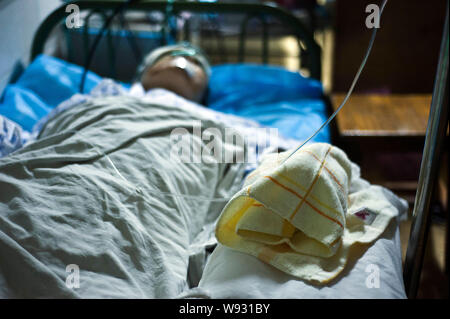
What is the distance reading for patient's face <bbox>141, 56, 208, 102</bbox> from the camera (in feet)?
5.18

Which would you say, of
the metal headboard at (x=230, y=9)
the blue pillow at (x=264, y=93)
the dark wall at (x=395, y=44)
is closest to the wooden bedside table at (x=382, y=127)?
the blue pillow at (x=264, y=93)

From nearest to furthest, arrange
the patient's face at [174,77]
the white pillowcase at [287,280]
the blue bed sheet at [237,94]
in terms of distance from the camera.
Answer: the white pillowcase at [287,280], the blue bed sheet at [237,94], the patient's face at [174,77]

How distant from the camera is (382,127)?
4.95 ft

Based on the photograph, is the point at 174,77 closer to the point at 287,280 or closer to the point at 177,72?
the point at 177,72

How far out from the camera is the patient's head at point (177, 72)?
1.58 meters

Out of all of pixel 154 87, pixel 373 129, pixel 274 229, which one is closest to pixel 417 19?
pixel 373 129

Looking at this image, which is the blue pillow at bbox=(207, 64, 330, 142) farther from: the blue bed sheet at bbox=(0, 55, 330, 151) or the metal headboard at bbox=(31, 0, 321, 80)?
the metal headboard at bbox=(31, 0, 321, 80)

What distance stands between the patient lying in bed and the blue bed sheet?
0.84ft

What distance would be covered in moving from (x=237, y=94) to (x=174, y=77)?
303 millimetres

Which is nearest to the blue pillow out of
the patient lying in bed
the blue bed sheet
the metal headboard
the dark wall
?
the blue bed sheet

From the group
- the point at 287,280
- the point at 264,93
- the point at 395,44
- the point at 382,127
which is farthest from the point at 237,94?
the point at 287,280

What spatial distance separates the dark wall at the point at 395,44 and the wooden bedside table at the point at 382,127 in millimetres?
770

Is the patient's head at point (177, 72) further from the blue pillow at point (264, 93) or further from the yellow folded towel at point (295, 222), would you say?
the yellow folded towel at point (295, 222)
